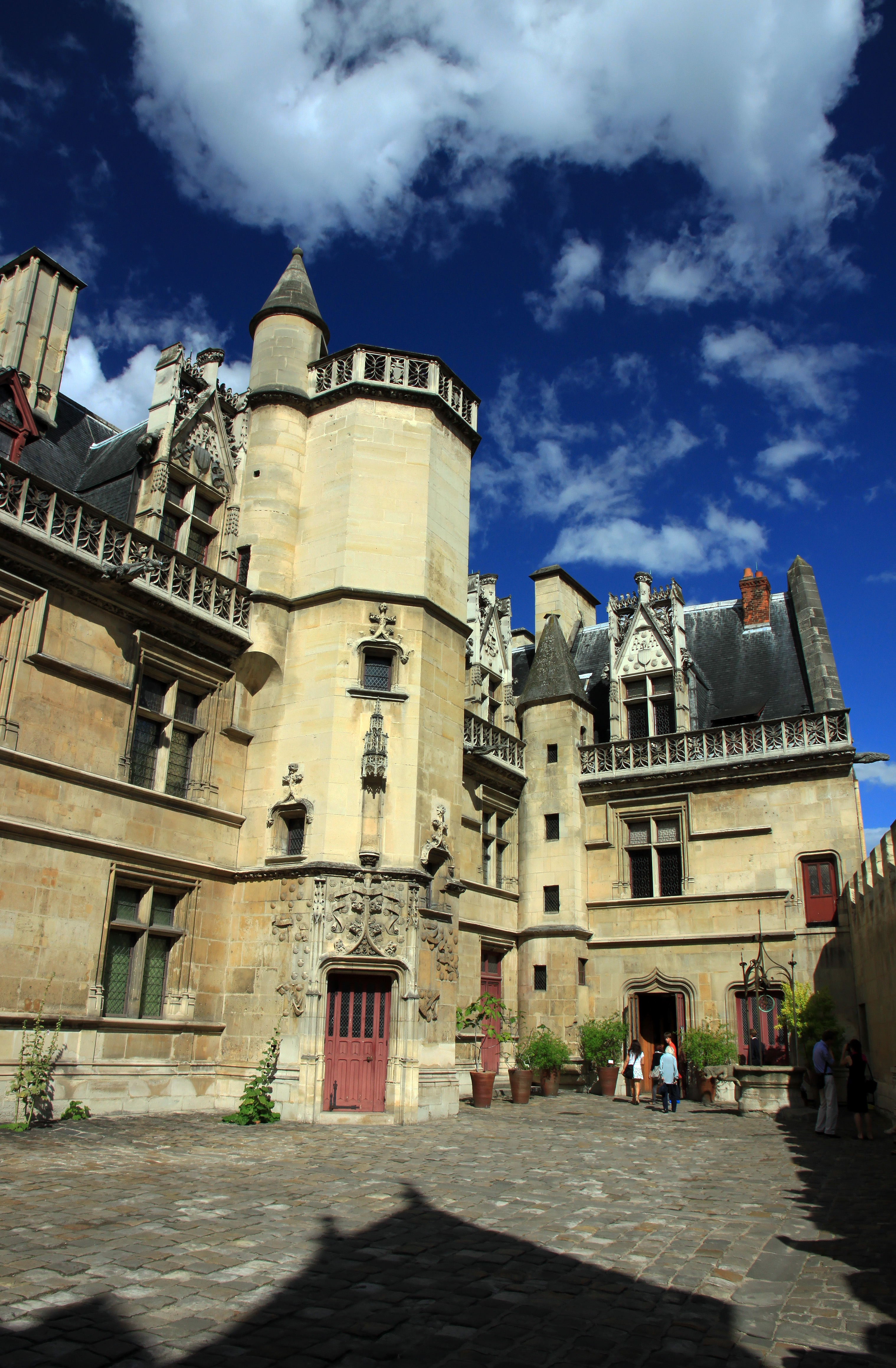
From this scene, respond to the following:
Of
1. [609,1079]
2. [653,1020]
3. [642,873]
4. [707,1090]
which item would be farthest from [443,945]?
[653,1020]

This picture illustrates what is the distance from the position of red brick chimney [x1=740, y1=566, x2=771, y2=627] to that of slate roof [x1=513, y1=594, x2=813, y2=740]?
0.48 ft

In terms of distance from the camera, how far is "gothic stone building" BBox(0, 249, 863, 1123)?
1323 centimetres

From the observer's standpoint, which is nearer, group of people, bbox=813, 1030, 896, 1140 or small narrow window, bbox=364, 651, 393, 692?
group of people, bbox=813, 1030, 896, 1140

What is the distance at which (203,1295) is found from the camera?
509 cm

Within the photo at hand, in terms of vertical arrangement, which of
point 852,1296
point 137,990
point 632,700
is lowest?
point 852,1296

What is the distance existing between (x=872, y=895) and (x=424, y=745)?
7769mm

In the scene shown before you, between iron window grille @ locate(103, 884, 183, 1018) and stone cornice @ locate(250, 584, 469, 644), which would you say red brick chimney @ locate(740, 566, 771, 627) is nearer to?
stone cornice @ locate(250, 584, 469, 644)

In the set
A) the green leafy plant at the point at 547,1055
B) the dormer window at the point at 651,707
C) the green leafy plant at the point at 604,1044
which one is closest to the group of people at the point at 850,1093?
the green leafy plant at the point at 547,1055

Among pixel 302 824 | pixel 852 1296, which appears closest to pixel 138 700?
pixel 302 824

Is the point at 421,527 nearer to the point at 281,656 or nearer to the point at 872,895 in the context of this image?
the point at 281,656

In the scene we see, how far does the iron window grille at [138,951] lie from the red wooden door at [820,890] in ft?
42.5

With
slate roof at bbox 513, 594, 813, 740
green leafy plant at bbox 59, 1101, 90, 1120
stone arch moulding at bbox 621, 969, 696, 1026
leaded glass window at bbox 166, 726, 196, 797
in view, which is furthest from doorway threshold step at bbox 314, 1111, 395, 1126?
slate roof at bbox 513, 594, 813, 740

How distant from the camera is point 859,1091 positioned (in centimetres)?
1349

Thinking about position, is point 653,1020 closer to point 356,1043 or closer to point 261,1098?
point 356,1043
